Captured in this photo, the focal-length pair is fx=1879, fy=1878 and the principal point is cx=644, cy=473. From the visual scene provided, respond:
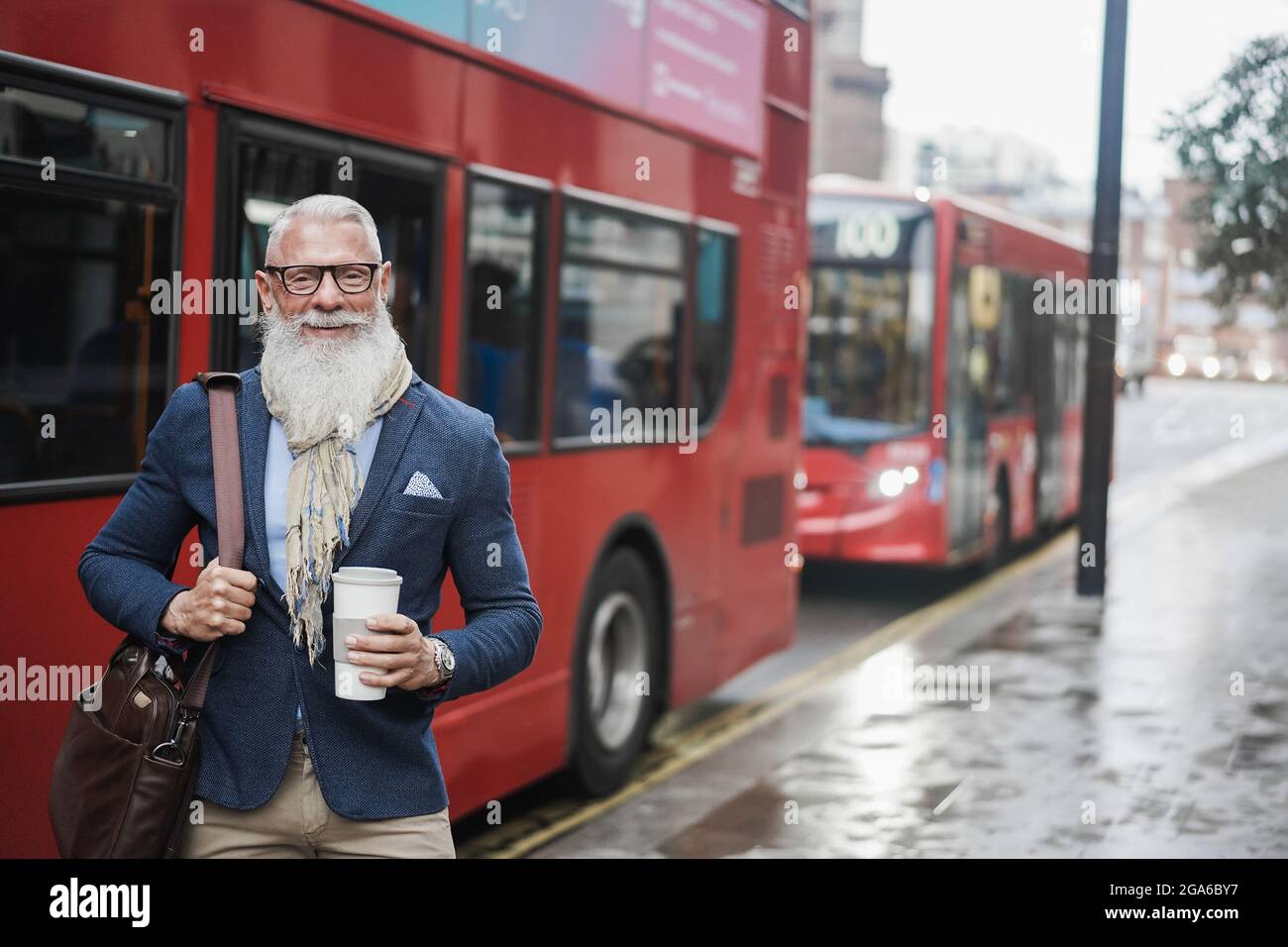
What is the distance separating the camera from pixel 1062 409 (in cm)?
1769

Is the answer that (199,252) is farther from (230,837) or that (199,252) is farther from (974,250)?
(974,250)

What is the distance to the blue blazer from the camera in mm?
2773

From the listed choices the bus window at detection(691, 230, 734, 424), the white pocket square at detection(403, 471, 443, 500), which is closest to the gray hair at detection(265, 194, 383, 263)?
the white pocket square at detection(403, 471, 443, 500)

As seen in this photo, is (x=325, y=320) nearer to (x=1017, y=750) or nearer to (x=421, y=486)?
(x=421, y=486)

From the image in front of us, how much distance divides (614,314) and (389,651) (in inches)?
174

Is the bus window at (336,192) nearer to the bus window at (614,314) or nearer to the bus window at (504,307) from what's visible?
the bus window at (504,307)

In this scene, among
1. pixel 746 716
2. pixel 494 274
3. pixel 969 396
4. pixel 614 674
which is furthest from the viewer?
pixel 969 396

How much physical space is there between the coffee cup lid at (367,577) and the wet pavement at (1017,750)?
151 inches

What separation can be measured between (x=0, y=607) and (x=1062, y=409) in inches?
583

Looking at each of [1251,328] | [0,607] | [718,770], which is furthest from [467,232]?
[1251,328]

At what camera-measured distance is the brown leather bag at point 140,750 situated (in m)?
2.71

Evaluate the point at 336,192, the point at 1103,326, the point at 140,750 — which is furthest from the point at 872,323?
A: the point at 140,750

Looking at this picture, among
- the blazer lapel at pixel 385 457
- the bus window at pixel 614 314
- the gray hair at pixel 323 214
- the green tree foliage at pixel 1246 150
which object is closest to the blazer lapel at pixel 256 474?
the blazer lapel at pixel 385 457

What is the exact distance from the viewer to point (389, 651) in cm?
259
